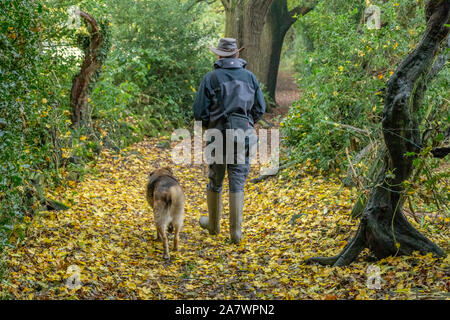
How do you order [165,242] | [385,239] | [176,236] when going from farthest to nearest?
[176,236]
[165,242]
[385,239]

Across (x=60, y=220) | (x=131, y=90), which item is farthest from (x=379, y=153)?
(x=131, y=90)

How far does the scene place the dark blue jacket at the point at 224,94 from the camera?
6.12 metres

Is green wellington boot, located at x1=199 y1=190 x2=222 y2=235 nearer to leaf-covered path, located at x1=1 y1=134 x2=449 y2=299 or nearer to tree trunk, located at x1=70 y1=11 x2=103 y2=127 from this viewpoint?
leaf-covered path, located at x1=1 y1=134 x2=449 y2=299

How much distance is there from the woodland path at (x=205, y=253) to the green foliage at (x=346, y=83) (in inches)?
27.5

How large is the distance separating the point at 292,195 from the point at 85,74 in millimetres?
4628

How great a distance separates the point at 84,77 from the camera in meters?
9.15

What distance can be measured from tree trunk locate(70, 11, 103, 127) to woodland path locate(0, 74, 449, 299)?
54.4 inches

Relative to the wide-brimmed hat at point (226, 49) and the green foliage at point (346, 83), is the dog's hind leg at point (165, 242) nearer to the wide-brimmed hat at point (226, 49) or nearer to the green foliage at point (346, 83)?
the wide-brimmed hat at point (226, 49)

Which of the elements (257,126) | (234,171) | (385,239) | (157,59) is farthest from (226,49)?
(257,126)

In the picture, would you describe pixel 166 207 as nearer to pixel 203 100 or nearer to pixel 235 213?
pixel 235 213

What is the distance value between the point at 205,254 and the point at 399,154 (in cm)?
283

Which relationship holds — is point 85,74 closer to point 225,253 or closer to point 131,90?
point 131,90
